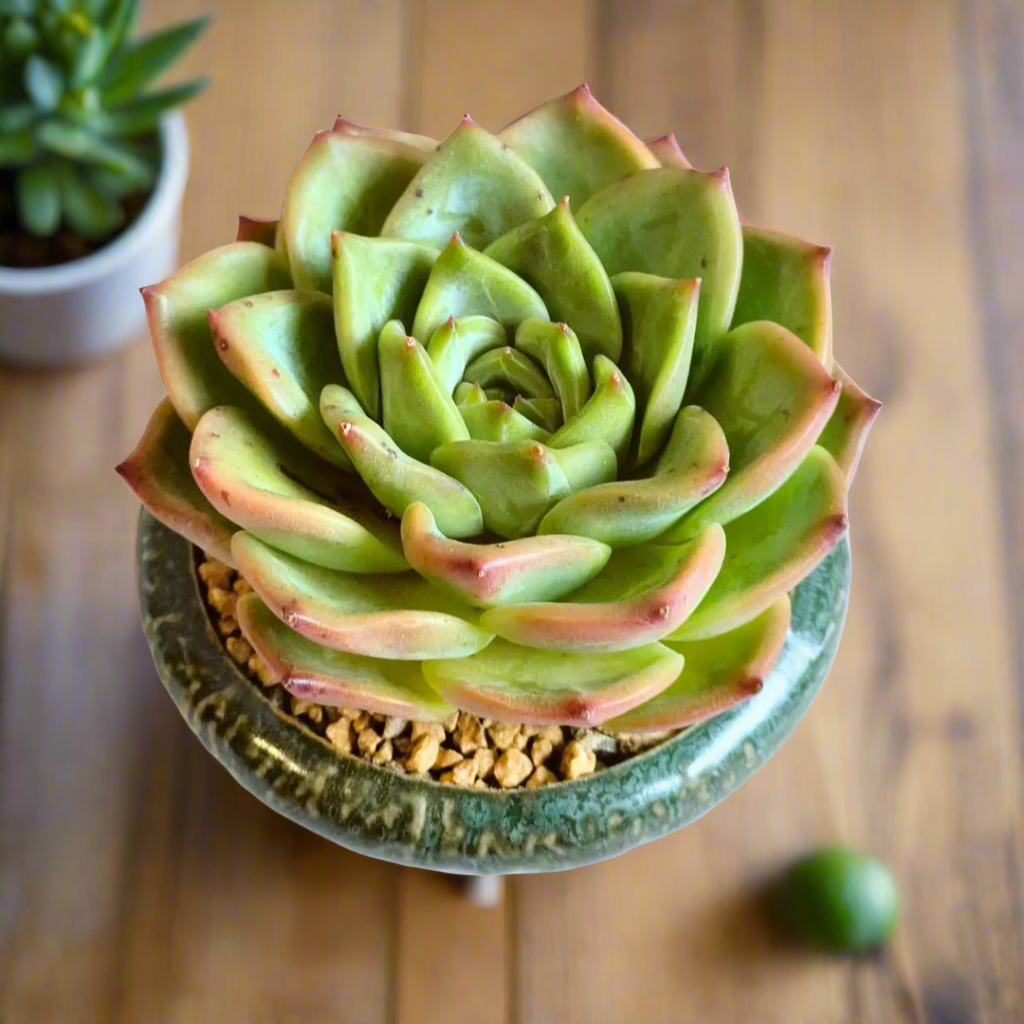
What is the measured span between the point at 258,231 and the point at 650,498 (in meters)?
0.19

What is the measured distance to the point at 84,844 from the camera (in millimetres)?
608

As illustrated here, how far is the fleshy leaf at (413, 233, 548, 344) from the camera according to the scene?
1.25ft

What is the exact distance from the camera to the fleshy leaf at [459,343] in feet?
1.23

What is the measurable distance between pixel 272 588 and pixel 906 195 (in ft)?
1.90

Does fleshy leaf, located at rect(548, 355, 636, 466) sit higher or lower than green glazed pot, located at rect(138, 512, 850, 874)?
higher

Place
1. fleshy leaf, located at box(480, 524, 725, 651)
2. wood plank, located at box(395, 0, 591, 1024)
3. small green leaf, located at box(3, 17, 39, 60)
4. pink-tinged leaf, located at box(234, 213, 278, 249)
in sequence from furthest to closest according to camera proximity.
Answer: wood plank, located at box(395, 0, 591, 1024) < small green leaf, located at box(3, 17, 39, 60) < pink-tinged leaf, located at box(234, 213, 278, 249) < fleshy leaf, located at box(480, 524, 725, 651)

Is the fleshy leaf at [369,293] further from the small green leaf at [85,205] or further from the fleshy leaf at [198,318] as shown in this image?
the small green leaf at [85,205]

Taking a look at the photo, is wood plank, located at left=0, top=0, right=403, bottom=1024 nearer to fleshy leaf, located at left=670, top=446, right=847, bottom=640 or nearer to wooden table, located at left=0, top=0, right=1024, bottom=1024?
wooden table, located at left=0, top=0, right=1024, bottom=1024

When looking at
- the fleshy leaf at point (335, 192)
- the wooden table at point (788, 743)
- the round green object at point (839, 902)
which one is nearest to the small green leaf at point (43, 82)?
the wooden table at point (788, 743)

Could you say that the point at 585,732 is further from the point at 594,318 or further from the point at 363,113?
the point at 363,113

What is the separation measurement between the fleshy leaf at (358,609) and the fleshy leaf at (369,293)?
6 cm

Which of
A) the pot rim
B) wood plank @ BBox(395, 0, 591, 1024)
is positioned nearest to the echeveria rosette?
the pot rim

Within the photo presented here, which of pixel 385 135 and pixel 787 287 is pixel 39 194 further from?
pixel 787 287

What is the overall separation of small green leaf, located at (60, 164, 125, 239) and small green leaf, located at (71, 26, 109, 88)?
5 cm
